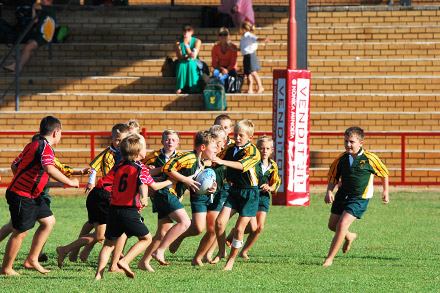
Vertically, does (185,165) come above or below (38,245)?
above

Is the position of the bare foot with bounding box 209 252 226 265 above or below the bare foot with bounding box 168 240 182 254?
below

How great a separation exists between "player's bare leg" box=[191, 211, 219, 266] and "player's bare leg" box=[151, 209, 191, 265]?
0.42m

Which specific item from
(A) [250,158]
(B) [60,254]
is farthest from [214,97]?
(B) [60,254]

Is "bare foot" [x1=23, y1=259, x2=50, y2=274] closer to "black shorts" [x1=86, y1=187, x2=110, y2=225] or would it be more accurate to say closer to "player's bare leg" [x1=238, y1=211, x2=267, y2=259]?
"black shorts" [x1=86, y1=187, x2=110, y2=225]

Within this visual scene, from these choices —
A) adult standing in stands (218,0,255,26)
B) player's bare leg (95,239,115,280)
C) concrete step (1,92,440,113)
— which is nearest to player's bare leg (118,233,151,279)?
player's bare leg (95,239,115,280)

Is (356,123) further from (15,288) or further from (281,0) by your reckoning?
(15,288)

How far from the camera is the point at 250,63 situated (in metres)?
20.2

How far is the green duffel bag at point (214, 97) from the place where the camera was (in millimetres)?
19500

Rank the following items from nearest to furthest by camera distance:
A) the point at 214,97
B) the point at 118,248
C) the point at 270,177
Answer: the point at 118,248 → the point at 270,177 → the point at 214,97

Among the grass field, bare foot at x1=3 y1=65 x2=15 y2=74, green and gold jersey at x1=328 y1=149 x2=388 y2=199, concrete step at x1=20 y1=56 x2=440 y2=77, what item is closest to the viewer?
the grass field

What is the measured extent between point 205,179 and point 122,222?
119 centimetres

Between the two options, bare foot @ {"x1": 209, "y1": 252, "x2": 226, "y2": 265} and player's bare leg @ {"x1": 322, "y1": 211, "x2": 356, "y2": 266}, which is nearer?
player's bare leg @ {"x1": 322, "y1": 211, "x2": 356, "y2": 266}

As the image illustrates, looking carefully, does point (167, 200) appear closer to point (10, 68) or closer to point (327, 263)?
point (327, 263)

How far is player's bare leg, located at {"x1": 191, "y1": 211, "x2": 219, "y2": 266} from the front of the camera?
383 inches
